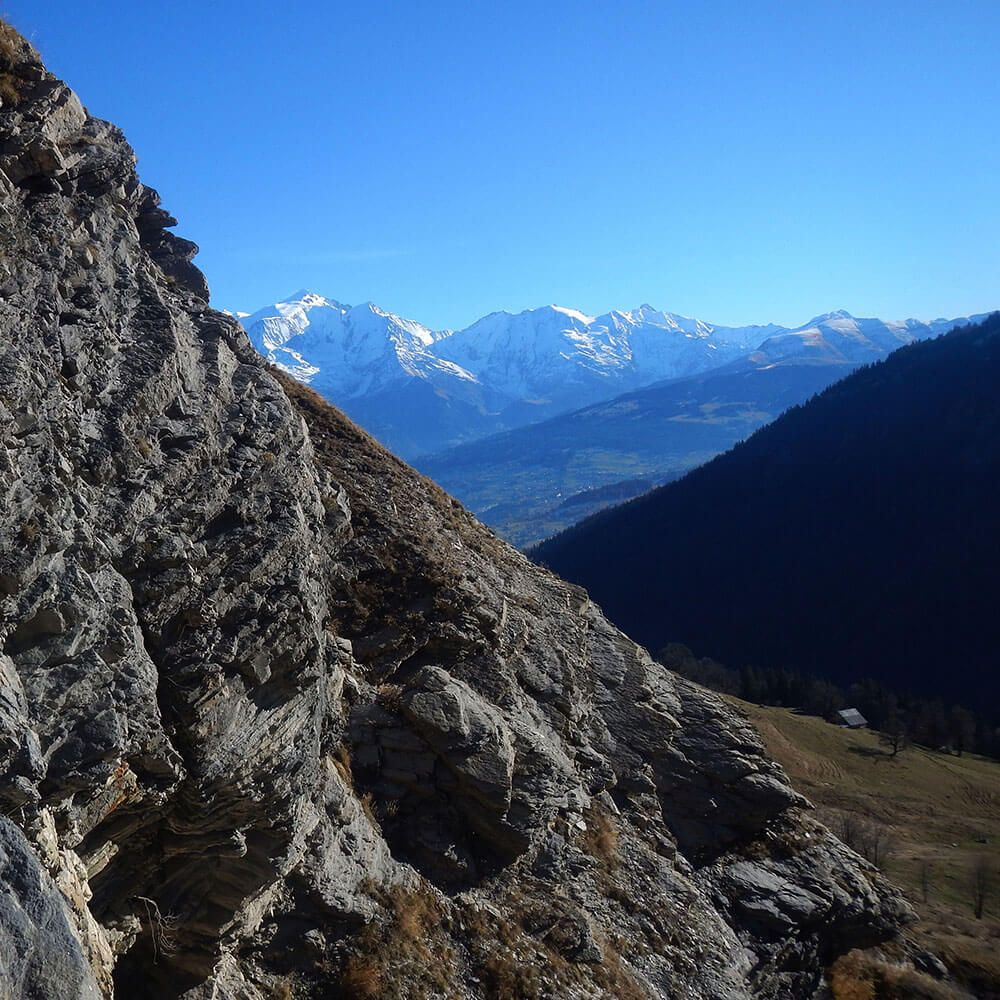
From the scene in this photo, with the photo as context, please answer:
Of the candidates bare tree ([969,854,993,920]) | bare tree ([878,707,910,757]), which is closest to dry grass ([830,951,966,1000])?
bare tree ([969,854,993,920])

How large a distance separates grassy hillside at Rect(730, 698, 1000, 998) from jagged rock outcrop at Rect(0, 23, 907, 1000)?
11.6 meters

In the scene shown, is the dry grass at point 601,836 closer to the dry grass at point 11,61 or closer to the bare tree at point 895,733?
the dry grass at point 11,61

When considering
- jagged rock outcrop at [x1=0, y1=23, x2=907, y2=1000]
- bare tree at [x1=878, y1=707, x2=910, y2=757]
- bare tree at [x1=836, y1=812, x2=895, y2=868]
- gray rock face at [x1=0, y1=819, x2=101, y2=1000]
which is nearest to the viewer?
gray rock face at [x1=0, y1=819, x2=101, y2=1000]

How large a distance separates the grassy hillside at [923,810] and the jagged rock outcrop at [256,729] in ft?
37.9

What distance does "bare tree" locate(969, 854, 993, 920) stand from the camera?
187 feet

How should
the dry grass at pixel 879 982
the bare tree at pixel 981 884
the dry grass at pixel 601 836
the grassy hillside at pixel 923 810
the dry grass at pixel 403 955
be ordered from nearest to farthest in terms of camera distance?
the dry grass at pixel 403 955
the dry grass at pixel 601 836
the dry grass at pixel 879 982
the grassy hillside at pixel 923 810
the bare tree at pixel 981 884

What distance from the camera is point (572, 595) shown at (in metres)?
35.9

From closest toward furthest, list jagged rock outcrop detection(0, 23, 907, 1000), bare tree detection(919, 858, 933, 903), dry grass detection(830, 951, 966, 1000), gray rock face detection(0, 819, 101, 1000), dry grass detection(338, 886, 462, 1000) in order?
gray rock face detection(0, 819, 101, 1000)
jagged rock outcrop detection(0, 23, 907, 1000)
dry grass detection(338, 886, 462, 1000)
dry grass detection(830, 951, 966, 1000)
bare tree detection(919, 858, 933, 903)

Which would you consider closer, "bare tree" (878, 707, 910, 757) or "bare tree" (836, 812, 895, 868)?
"bare tree" (836, 812, 895, 868)

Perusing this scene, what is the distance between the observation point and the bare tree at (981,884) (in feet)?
187

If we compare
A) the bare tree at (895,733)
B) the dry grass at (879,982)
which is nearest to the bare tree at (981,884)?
the dry grass at (879,982)

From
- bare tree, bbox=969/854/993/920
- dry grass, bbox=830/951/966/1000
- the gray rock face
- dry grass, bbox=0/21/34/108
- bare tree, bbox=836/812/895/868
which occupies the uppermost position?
dry grass, bbox=0/21/34/108

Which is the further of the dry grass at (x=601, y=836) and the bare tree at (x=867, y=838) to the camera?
the bare tree at (x=867, y=838)

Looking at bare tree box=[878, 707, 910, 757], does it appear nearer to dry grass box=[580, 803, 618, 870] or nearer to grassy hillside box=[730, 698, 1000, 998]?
grassy hillside box=[730, 698, 1000, 998]
